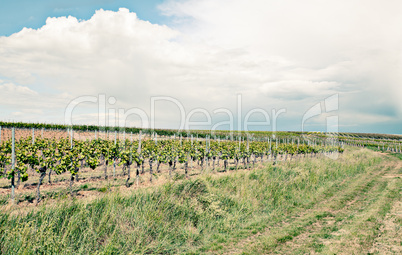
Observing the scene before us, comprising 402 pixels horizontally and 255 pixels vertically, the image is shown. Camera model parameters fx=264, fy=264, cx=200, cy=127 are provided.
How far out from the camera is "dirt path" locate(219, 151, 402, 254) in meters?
5.45

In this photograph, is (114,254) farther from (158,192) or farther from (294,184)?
(294,184)

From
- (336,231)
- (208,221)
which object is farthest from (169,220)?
(336,231)

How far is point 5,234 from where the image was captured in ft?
14.4

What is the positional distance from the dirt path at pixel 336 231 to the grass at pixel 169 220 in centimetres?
6

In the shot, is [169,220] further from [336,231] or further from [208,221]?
[336,231]

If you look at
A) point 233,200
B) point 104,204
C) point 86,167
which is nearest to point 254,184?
point 233,200

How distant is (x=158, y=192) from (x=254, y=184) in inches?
158

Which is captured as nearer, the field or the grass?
the grass

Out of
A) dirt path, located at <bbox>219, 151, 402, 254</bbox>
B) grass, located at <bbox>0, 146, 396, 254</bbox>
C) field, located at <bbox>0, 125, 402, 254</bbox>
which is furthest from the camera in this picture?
dirt path, located at <bbox>219, 151, 402, 254</bbox>

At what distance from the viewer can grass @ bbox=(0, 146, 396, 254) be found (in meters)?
4.61

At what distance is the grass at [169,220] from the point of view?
4.61 m

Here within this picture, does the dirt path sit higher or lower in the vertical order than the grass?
lower

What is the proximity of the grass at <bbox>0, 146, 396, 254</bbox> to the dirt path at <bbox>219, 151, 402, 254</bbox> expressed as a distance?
0.18 ft

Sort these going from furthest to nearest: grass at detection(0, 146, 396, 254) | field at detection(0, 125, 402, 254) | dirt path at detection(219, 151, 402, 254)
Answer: dirt path at detection(219, 151, 402, 254) < field at detection(0, 125, 402, 254) < grass at detection(0, 146, 396, 254)
